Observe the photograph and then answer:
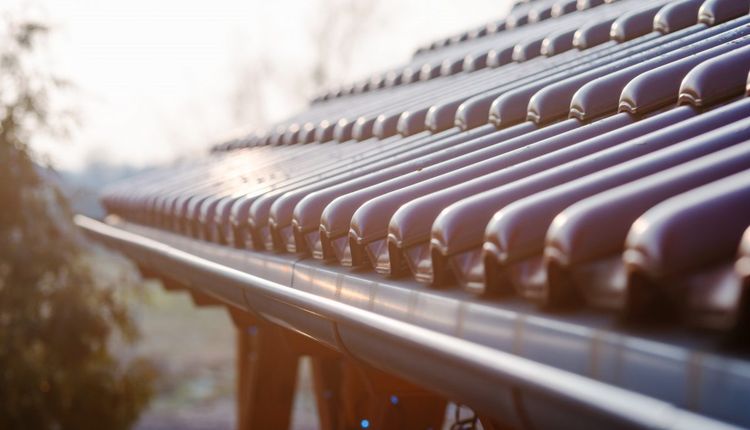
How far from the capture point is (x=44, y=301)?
38.7 ft

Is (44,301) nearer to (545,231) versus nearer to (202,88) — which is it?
(545,231)

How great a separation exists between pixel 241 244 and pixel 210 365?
26251mm

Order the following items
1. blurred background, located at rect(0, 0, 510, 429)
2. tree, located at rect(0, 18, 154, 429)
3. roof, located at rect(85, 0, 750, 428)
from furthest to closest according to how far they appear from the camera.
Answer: blurred background, located at rect(0, 0, 510, 429) < tree, located at rect(0, 18, 154, 429) < roof, located at rect(85, 0, 750, 428)

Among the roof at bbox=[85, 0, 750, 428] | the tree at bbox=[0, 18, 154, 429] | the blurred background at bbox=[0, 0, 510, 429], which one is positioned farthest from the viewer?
A: the blurred background at bbox=[0, 0, 510, 429]

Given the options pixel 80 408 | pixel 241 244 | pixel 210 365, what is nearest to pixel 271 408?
pixel 241 244

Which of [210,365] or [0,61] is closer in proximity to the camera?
[0,61]

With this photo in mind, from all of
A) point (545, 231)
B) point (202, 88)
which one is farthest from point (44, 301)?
point (202, 88)

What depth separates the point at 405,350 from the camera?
197 centimetres

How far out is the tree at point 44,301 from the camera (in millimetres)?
11062

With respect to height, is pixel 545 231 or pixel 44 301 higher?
pixel 545 231

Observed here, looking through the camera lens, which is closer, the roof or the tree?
the roof

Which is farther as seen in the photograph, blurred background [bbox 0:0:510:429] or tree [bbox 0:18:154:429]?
blurred background [bbox 0:0:510:429]

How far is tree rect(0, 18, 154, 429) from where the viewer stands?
36.3 feet

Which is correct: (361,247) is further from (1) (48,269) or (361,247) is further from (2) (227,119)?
(2) (227,119)
